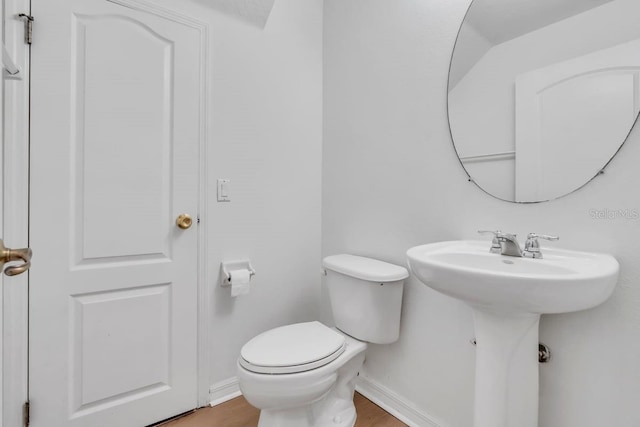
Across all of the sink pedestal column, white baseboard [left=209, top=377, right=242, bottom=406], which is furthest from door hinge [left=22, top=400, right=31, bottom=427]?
the sink pedestal column

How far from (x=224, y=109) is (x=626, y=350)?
6.00 feet

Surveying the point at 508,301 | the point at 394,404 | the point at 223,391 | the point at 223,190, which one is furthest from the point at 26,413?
the point at 508,301

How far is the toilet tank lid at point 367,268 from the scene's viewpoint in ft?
4.61

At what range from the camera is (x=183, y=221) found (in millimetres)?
1515

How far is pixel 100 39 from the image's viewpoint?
4.39 feet

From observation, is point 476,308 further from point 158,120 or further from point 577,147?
point 158,120

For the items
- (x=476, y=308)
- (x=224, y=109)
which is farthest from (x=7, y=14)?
(x=476, y=308)

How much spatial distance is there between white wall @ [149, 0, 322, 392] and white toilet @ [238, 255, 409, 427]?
352 millimetres

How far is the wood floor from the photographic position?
1486mm

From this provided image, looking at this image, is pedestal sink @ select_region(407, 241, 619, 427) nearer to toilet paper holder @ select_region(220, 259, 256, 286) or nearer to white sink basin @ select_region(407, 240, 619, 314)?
white sink basin @ select_region(407, 240, 619, 314)

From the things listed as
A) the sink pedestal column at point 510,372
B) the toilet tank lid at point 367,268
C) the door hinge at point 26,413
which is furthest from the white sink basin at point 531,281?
the door hinge at point 26,413

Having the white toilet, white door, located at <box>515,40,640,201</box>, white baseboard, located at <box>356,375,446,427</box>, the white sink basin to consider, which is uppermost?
white door, located at <box>515,40,640,201</box>

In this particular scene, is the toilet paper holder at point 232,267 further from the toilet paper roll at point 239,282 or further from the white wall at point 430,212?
the white wall at point 430,212

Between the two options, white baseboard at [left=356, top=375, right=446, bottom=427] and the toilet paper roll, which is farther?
the toilet paper roll
